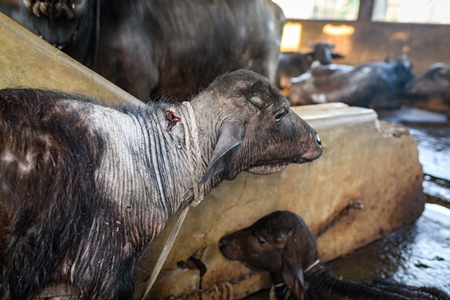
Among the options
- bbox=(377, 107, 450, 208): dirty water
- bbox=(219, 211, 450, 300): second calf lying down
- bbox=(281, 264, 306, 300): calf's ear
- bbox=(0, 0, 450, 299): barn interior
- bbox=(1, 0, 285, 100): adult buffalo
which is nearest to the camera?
bbox=(0, 0, 450, 299): barn interior

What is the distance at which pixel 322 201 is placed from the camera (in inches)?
155

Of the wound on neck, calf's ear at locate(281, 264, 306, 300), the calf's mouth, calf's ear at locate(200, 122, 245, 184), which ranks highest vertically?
the wound on neck

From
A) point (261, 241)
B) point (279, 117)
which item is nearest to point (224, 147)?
point (279, 117)

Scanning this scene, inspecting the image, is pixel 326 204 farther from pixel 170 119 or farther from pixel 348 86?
pixel 348 86

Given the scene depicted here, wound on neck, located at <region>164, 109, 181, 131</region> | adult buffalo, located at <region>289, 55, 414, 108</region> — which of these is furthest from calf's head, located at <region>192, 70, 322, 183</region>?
adult buffalo, located at <region>289, 55, 414, 108</region>

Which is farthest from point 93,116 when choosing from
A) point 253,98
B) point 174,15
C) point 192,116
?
point 174,15

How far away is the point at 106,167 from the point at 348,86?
9.46 meters

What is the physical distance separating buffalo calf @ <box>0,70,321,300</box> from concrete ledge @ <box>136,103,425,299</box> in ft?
2.52

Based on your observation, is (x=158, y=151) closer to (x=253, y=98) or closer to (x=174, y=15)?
(x=253, y=98)

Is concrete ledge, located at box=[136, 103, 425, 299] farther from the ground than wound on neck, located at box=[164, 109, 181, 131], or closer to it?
closer to it

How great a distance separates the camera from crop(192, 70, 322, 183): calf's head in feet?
7.14

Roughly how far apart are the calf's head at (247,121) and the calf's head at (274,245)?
91 centimetres

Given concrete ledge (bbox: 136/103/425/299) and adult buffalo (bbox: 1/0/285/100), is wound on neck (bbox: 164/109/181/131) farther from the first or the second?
adult buffalo (bbox: 1/0/285/100)

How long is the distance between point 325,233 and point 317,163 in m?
0.76
